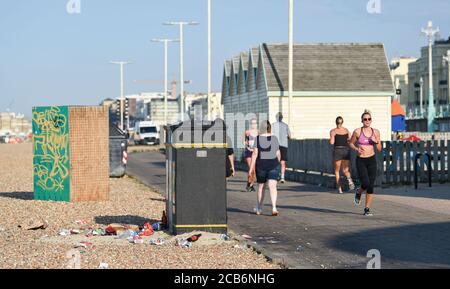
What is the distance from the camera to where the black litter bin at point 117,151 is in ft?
102

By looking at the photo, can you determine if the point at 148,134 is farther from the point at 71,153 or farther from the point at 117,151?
the point at 71,153

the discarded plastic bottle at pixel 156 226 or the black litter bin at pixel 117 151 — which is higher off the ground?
the black litter bin at pixel 117 151

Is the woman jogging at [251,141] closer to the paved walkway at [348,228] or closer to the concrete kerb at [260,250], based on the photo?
the paved walkway at [348,228]

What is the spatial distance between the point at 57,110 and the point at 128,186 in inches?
248

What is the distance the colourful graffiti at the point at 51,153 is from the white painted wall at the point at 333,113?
20.9m

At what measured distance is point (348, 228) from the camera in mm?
14656

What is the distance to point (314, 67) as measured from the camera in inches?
1655

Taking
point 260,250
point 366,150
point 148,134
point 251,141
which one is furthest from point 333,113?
point 148,134

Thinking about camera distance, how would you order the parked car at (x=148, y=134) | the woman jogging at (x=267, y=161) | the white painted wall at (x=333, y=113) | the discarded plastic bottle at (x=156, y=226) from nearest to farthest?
the discarded plastic bottle at (x=156, y=226), the woman jogging at (x=267, y=161), the white painted wall at (x=333, y=113), the parked car at (x=148, y=134)

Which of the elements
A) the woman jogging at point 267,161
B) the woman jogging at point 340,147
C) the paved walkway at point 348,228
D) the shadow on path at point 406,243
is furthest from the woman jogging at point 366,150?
the woman jogging at point 340,147

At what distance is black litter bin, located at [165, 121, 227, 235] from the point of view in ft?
44.3

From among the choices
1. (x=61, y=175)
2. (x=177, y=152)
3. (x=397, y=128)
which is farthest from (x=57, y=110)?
(x=397, y=128)
